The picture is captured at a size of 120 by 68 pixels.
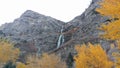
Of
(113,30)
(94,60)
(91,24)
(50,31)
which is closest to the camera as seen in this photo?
(113,30)

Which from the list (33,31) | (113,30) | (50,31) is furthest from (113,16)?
(50,31)

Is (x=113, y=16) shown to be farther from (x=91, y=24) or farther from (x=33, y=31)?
(x=33, y=31)

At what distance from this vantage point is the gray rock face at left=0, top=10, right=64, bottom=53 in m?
107

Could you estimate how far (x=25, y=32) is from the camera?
415ft

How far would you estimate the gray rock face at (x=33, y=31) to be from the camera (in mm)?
106925

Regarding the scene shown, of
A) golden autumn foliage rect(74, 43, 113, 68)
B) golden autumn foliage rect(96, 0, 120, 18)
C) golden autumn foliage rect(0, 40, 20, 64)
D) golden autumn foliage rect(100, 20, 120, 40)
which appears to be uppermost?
golden autumn foliage rect(96, 0, 120, 18)

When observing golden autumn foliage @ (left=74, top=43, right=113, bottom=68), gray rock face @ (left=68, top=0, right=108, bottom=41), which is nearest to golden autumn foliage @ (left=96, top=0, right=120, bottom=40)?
golden autumn foliage @ (left=74, top=43, right=113, bottom=68)

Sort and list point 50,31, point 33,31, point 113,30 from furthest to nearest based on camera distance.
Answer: point 50,31 < point 33,31 < point 113,30

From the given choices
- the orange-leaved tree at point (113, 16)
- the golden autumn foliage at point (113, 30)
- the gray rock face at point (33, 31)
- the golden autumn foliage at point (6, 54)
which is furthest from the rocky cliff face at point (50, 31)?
the golden autumn foliage at point (113, 30)

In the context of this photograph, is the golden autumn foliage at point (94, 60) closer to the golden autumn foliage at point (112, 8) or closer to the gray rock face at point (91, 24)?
the golden autumn foliage at point (112, 8)

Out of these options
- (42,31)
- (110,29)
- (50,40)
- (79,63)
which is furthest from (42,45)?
(110,29)

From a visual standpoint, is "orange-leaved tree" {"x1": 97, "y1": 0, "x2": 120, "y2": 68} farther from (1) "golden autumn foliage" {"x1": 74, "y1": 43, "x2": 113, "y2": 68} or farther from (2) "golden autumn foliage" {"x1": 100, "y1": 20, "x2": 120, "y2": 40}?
(1) "golden autumn foliage" {"x1": 74, "y1": 43, "x2": 113, "y2": 68}

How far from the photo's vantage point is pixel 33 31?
125 m

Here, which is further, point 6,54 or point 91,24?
point 91,24
